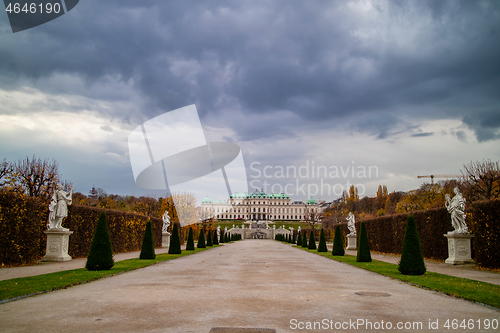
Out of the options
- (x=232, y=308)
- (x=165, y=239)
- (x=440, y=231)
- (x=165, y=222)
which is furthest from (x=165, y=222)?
(x=232, y=308)

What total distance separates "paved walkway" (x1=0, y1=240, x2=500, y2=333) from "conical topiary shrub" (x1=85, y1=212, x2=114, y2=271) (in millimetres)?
2637

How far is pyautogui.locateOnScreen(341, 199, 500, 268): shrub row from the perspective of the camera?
532 inches

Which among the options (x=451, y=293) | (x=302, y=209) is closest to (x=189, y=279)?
(x=451, y=293)

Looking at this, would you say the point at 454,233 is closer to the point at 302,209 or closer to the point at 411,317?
the point at 411,317

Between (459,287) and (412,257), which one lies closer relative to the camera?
(459,287)

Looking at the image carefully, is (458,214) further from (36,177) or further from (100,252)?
(36,177)

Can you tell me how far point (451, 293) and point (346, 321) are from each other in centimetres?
405

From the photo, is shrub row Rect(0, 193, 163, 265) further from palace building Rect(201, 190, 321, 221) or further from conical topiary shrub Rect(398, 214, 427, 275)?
palace building Rect(201, 190, 321, 221)

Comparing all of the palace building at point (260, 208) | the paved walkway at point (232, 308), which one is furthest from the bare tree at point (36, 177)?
the palace building at point (260, 208)

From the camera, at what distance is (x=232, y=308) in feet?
21.4

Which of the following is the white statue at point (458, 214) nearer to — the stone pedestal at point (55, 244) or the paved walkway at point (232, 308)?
the paved walkway at point (232, 308)

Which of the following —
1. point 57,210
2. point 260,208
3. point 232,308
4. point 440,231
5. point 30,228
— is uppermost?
point 57,210

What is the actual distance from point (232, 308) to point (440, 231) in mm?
15521

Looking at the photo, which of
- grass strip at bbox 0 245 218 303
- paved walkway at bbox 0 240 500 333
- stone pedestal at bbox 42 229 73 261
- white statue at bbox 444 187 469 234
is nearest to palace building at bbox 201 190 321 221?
stone pedestal at bbox 42 229 73 261
